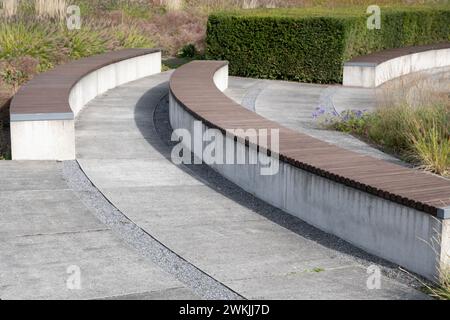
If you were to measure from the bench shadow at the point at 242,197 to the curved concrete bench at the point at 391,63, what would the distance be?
18.6 ft

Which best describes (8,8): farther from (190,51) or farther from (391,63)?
(391,63)

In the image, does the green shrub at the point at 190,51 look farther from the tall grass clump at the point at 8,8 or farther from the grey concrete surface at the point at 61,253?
the grey concrete surface at the point at 61,253

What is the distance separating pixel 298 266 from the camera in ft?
22.5

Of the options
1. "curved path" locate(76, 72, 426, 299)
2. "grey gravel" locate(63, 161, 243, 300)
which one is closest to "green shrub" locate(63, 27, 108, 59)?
"curved path" locate(76, 72, 426, 299)

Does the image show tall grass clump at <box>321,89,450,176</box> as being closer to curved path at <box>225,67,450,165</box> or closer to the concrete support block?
curved path at <box>225,67,450,165</box>

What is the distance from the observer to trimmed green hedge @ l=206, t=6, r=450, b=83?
1864 centimetres

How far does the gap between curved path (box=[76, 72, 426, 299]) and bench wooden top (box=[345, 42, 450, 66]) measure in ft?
25.0

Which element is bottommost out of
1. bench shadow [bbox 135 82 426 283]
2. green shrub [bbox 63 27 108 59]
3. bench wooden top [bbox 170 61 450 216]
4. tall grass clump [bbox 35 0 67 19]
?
bench shadow [bbox 135 82 426 283]

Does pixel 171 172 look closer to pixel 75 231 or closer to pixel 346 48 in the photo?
pixel 75 231

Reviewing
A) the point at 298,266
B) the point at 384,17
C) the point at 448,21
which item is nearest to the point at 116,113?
the point at 298,266

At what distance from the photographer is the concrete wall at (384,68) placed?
18.4 metres

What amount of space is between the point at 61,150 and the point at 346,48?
1004 cm

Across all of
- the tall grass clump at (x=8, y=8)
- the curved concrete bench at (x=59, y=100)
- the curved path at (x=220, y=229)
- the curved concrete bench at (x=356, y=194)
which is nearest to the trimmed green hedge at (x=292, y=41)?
the curved concrete bench at (x=59, y=100)
